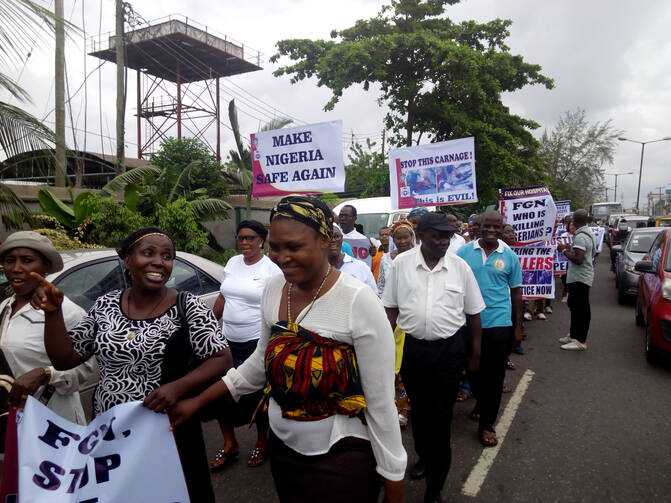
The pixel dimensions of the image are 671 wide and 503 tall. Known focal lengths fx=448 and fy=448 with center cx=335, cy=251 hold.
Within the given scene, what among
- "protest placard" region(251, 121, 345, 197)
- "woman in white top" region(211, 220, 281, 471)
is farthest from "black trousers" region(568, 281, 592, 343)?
"woman in white top" region(211, 220, 281, 471)

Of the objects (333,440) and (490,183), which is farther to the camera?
(490,183)

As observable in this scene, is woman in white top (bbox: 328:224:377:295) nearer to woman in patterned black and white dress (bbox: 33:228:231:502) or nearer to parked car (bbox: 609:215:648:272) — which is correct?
woman in patterned black and white dress (bbox: 33:228:231:502)

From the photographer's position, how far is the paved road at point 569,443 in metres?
3.14

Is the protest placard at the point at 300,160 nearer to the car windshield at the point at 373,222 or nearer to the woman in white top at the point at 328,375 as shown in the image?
the woman in white top at the point at 328,375

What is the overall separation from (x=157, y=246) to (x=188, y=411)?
2.63 feet

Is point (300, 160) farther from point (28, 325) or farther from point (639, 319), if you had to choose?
point (639, 319)

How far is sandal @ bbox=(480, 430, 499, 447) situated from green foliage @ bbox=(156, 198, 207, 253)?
30.1ft

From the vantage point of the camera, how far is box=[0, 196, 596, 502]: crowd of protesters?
1638 millimetres

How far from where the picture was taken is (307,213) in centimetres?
166

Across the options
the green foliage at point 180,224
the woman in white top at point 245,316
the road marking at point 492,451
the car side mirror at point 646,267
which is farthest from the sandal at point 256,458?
the green foliage at point 180,224

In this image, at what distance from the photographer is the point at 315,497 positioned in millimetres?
1700

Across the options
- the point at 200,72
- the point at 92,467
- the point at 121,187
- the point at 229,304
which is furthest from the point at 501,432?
the point at 200,72

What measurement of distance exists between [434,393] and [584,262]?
4.22 meters

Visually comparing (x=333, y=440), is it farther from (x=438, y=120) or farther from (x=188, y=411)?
(x=438, y=120)
